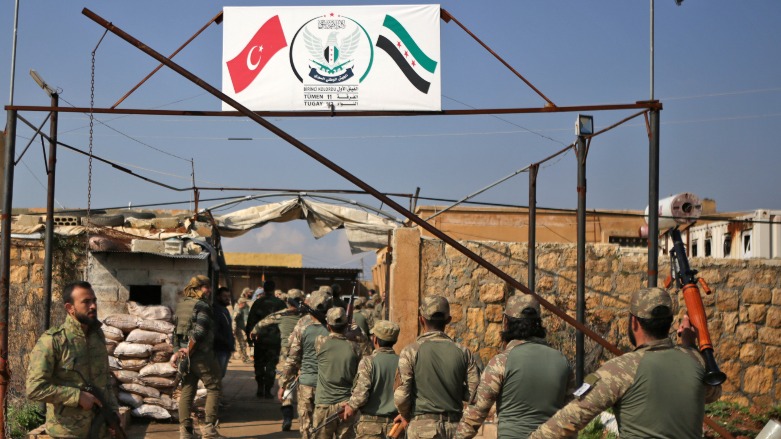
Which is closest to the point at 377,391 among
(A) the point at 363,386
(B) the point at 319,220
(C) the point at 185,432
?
(A) the point at 363,386

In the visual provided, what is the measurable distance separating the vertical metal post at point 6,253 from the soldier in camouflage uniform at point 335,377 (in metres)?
3.27

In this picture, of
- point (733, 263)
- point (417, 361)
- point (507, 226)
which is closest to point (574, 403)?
point (417, 361)

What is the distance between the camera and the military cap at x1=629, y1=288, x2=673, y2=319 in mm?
4508

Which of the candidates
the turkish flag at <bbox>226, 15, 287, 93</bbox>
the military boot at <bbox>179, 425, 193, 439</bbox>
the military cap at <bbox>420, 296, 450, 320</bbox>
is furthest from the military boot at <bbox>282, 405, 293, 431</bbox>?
the military cap at <bbox>420, 296, 450, 320</bbox>

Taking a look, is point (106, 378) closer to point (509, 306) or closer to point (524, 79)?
point (509, 306)

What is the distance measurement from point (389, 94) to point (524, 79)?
1.72 m

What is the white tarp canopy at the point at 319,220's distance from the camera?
15219 mm

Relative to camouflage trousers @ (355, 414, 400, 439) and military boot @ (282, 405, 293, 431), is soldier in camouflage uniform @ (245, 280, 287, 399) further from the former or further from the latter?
camouflage trousers @ (355, 414, 400, 439)

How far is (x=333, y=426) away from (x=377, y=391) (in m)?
1.15

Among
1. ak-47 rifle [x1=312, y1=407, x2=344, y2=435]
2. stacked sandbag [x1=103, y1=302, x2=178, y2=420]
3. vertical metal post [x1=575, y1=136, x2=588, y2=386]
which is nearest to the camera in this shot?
ak-47 rifle [x1=312, y1=407, x2=344, y2=435]

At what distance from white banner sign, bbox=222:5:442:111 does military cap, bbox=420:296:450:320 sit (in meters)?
3.83

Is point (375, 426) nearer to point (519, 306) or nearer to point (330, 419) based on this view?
point (330, 419)

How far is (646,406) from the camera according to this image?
434 cm

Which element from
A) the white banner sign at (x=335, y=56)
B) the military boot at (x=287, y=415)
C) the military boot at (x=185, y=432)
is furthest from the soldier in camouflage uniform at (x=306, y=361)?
the white banner sign at (x=335, y=56)
